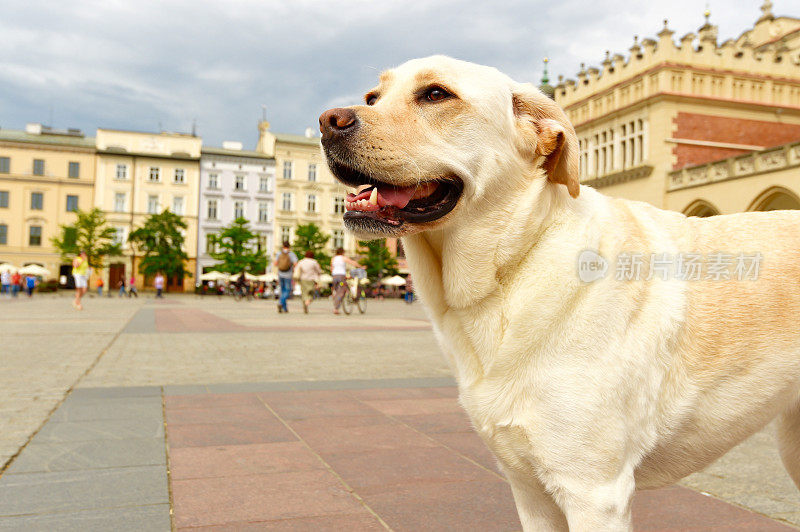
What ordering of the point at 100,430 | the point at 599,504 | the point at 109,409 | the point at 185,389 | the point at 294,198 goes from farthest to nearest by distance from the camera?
the point at 294,198 → the point at 185,389 → the point at 109,409 → the point at 100,430 → the point at 599,504

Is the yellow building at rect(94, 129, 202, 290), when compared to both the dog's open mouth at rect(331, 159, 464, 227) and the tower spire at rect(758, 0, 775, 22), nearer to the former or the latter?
the tower spire at rect(758, 0, 775, 22)

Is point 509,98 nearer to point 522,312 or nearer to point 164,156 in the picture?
point 522,312

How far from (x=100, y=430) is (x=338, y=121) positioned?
11.3 ft

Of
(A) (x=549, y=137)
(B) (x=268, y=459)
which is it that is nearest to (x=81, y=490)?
(B) (x=268, y=459)

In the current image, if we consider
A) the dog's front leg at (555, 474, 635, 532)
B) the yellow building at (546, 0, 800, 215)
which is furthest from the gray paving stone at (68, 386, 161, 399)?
the yellow building at (546, 0, 800, 215)

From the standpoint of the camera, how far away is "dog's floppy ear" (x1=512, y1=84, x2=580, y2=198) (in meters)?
1.68

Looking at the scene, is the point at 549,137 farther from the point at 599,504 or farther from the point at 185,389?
the point at 185,389

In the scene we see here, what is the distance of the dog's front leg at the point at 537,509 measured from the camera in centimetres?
174

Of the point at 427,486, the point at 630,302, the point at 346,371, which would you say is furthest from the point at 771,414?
the point at 346,371

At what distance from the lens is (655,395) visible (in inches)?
62.3

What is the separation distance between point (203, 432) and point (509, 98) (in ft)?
10.9

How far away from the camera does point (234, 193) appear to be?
66250 mm

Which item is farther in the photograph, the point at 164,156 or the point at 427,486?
the point at 164,156

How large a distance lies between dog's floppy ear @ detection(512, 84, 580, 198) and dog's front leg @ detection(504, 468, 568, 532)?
0.77 metres
